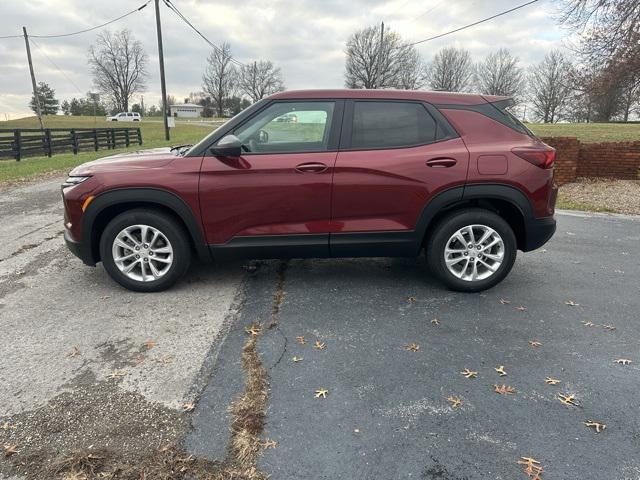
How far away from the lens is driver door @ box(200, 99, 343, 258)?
378 cm

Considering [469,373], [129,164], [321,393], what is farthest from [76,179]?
[469,373]

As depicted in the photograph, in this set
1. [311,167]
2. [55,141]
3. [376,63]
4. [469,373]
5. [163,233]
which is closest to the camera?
[469,373]

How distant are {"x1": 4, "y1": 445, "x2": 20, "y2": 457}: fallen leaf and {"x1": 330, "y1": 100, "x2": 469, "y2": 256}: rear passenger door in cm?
258

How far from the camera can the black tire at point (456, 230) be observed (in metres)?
3.97

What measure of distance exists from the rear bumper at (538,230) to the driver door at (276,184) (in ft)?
5.92

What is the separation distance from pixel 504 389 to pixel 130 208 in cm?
325

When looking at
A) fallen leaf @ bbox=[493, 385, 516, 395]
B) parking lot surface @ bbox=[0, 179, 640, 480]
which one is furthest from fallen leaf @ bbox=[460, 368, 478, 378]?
fallen leaf @ bbox=[493, 385, 516, 395]

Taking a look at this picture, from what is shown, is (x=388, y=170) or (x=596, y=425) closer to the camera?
(x=596, y=425)

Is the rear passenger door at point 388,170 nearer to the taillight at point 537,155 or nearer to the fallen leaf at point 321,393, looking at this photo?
the taillight at point 537,155

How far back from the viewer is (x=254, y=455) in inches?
85.0

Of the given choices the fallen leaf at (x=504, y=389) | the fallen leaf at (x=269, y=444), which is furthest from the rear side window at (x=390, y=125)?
the fallen leaf at (x=269, y=444)

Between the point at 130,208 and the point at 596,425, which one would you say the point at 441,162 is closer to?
the point at 596,425

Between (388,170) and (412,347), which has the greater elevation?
(388,170)

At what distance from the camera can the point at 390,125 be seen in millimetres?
3906
